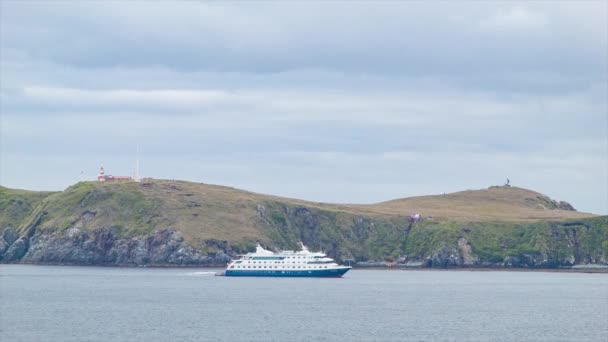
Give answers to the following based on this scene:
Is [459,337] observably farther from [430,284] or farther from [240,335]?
[430,284]

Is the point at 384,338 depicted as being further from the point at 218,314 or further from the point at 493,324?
the point at 218,314

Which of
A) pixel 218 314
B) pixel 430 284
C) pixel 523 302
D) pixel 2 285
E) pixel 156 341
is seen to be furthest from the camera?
pixel 430 284

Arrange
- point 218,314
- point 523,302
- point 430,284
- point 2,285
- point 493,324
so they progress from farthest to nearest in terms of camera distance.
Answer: point 430,284 < point 2,285 < point 523,302 < point 218,314 < point 493,324

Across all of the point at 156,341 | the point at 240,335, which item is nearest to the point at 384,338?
the point at 240,335

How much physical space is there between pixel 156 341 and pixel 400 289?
274ft

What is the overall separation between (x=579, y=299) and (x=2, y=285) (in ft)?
305

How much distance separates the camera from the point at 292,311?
126 metres

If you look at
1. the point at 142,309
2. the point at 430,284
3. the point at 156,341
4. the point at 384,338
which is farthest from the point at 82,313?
the point at 430,284

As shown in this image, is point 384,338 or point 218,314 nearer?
point 384,338

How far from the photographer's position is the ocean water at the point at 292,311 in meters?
103

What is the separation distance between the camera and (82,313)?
122375 millimetres

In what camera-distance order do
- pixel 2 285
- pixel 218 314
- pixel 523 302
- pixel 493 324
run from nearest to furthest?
pixel 493 324, pixel 218 314, pixel 523 302, pixel 2 285

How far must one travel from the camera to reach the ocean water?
103 meters

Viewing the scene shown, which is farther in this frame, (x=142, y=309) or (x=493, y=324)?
(x=142, y=309)
